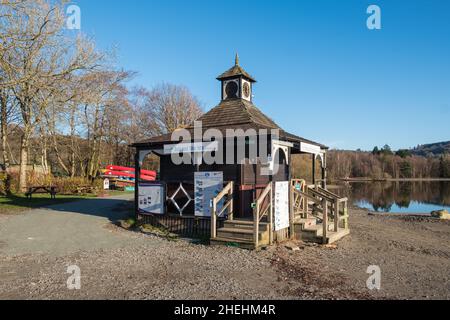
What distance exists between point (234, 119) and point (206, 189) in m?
3.54

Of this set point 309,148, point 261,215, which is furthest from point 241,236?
point 309,148

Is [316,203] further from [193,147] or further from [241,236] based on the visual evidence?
[193,147]

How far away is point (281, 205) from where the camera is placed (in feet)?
34.4

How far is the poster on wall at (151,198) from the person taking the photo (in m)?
12.7

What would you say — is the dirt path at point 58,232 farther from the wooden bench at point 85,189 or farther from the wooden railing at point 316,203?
the wooden bench at point 85,189

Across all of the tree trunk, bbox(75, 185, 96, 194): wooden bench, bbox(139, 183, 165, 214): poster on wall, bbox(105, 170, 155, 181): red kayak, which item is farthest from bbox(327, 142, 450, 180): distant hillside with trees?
bbox(139, 183, 165, 214): poster on wall

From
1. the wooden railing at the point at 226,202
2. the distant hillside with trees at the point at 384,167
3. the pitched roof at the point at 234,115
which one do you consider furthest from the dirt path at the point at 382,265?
the distant hillside with trees at the point at 384,167

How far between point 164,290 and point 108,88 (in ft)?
87.4

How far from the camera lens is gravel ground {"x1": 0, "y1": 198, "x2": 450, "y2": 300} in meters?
Answer: 6.04

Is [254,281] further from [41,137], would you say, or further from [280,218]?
[41,137]

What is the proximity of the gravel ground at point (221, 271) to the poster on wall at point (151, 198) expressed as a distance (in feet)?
6.11

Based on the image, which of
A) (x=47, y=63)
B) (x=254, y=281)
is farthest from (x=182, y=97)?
(x=254, y=281)

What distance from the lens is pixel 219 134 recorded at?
39.3 feet

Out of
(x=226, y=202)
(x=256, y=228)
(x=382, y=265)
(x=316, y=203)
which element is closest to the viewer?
(x=382, y=265)
